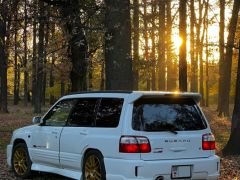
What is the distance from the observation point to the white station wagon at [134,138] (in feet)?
25.8

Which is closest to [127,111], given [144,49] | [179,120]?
[179,120]

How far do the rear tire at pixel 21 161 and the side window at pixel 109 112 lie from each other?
8.49ft

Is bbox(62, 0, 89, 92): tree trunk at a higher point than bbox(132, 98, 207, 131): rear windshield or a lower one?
higher

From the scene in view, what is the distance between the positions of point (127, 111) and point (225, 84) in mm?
26807

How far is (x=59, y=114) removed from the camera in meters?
9.93

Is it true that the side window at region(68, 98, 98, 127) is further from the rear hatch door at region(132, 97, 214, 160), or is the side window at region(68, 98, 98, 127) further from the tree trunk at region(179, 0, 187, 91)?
the tree trunk at region(179, 0, 187, 91)

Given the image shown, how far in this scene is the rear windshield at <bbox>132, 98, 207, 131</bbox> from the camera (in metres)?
8.07

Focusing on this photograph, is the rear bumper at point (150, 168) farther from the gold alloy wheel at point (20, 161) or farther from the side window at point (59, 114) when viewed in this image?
the gold alloy wheel at point (20, 161)

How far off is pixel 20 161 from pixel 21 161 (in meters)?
0.02

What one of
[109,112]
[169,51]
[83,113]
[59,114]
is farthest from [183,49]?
[109,112]

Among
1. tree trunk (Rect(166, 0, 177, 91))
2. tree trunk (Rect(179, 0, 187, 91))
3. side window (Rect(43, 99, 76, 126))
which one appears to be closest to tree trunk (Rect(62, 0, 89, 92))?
tree trunk (Rect(179, 0, 187, 91))

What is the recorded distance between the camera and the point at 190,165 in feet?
26.9

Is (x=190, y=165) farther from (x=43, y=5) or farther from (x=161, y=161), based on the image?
(x=43, y=5)

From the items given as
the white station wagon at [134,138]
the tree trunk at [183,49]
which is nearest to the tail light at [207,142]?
the white station wagon at [134,138]
